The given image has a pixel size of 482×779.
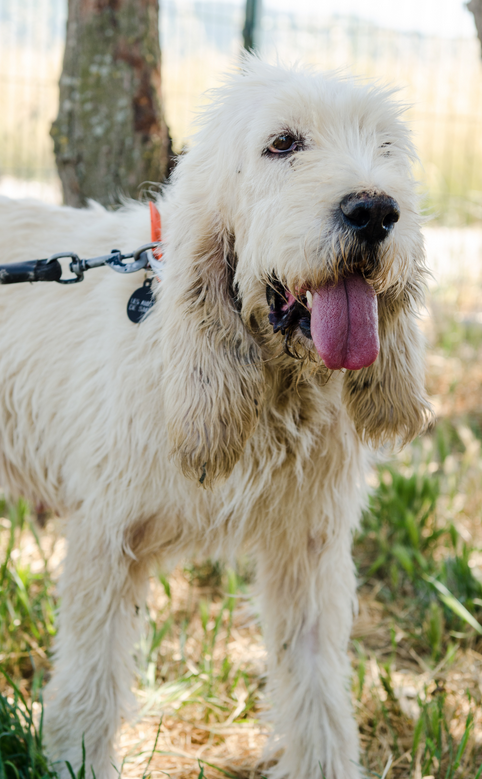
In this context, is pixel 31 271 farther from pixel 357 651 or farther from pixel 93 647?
pixel 357 651

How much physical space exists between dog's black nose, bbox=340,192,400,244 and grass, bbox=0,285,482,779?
154cm

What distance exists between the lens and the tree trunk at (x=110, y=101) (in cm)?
333

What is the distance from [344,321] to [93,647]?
136 cm

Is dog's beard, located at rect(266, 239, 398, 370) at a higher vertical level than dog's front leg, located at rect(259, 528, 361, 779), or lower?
higher

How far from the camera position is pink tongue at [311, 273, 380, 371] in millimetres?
1650

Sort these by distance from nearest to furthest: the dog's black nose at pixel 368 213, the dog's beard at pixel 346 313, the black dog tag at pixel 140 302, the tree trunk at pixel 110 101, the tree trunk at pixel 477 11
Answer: the dog's black nose at pixel 368 213 → the dog's beard at pixel 346 313 → the black dog tag at pixel 140 302 → the tree trunk at pixel 477 11 → the tree trunk at pixel 110 101

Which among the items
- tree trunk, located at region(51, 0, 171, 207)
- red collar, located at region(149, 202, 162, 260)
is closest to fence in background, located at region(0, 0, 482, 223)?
tree trunk, located at region(51, 0, 171, 207)

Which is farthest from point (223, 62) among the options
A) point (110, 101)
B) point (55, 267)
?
point (55, 267)

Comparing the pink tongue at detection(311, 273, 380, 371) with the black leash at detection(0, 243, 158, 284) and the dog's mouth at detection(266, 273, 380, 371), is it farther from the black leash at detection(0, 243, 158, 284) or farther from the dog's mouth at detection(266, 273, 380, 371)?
the black leash at detection(0, 243, 158, 284)

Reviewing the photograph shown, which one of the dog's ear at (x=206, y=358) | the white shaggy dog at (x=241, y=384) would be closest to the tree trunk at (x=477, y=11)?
the white shaggy dog at (x=241, y=384)

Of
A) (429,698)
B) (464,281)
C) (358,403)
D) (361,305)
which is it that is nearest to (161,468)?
(358,403)

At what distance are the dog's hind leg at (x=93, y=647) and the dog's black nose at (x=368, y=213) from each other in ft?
3.95

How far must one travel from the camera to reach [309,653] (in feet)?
7.98

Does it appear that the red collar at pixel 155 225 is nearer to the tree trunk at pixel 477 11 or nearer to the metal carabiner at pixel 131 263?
the metal carabiner at pixel 131 263
